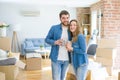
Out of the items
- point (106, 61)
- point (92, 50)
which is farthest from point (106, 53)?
point (92, 50)

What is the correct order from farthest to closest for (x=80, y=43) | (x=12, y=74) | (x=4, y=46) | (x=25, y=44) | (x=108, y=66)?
(x=25, y=44) < (x=4, y=46) < (x=108, y=66) < (x=12, y=74) < (x=80, y=43)

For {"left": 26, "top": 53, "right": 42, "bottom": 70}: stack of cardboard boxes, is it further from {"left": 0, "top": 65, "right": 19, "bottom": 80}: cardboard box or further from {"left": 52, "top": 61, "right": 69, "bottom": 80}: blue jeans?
{"left": 52, "top": 61, "right": 69, "bottom": 80}: blue jeans

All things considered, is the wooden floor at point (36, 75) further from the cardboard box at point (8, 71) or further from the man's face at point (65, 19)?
the man's face at point (65, 19)

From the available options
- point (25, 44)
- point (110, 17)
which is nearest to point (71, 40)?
point (110, 17)

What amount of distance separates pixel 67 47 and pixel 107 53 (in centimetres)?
271

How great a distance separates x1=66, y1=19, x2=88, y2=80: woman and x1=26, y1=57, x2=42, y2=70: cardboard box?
134 inches

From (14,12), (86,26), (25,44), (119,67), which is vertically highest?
(14,12)

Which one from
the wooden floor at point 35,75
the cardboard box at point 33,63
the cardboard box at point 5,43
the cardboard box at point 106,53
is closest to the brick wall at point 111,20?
the cardboard box at point 106,53

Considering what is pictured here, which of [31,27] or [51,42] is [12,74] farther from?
[31,27]

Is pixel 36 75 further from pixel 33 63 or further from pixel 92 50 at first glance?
pixel 92 50

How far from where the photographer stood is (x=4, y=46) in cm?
639

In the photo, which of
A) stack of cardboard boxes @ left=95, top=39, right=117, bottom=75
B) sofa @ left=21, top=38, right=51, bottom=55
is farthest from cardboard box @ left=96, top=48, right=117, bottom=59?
sofa @ left=21, top=38, right=51, bottom=55

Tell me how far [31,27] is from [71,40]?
628 cm

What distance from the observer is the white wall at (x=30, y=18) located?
8.84 meters
